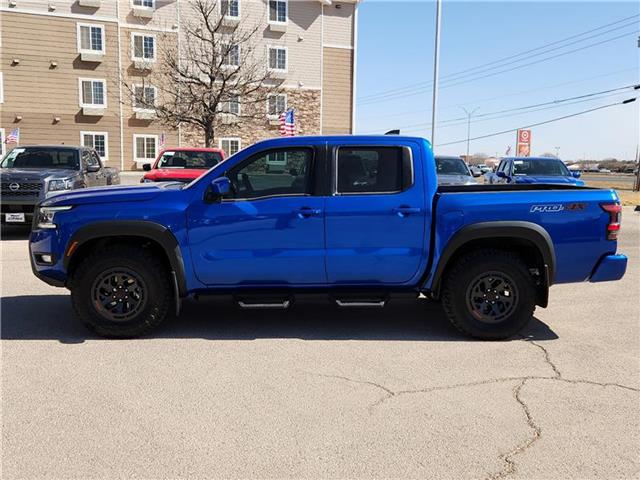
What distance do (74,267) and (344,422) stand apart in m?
3.16

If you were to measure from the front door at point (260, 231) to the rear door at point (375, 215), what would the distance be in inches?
6.6

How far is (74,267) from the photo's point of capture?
5410 millimetres

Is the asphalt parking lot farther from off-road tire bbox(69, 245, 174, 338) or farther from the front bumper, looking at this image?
the front bumper

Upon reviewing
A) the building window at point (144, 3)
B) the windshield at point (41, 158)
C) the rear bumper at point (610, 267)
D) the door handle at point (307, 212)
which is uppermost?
the building window at point (144, 3)

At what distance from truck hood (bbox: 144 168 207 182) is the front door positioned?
916 cm

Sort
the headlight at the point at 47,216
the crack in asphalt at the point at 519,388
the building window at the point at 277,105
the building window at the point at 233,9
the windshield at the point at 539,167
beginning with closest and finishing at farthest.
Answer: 1. the crack in asphalt at the point at 519,388
2. the headlight at the point at 47,216
3. the windshield at the point at 539,167
4. the building window at the point at 233,9
5. the building window at the point at 277,105

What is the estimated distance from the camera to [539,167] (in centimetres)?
1705

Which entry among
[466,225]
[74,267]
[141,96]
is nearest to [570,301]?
[466,225]

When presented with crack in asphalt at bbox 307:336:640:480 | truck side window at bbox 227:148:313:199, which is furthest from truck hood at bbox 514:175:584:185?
truck side window at bbox 227:148:313:199

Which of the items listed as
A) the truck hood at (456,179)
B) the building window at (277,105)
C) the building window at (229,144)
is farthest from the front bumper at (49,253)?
the building window at (277,105)

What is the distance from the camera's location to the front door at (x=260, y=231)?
5.21 meters

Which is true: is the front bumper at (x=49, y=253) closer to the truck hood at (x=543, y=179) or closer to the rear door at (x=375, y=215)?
the rear door at (x=375, y=215)

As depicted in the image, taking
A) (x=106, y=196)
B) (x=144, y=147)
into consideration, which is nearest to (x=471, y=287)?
(x=106, y=196)

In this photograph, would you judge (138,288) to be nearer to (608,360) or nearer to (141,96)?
(608,360)
